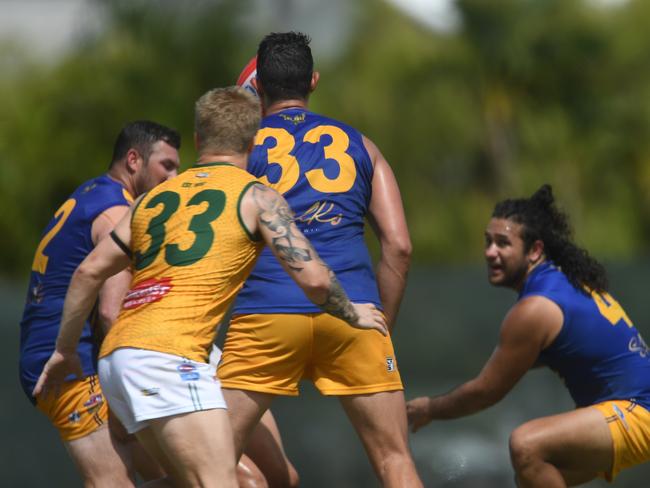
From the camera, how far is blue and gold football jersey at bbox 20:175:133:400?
16.0 feet

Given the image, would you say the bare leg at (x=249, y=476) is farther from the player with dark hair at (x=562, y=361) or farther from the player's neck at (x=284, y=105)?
the player's neck at (x=284, y=105)

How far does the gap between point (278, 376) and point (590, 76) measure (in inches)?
785

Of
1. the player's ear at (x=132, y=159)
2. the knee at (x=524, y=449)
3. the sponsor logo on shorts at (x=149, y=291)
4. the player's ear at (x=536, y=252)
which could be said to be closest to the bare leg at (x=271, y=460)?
the knee at (x=524, y=449)

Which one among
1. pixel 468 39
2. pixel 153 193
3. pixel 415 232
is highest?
pixel 468 39

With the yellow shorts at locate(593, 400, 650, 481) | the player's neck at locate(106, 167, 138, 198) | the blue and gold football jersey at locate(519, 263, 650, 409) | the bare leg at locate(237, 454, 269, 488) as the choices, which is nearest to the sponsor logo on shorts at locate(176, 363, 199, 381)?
the bare leg at locate(237, 454, 269, 488)

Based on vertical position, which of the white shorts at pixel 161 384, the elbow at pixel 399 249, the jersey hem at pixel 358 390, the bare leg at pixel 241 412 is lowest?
the bare leg at pixel 241 412

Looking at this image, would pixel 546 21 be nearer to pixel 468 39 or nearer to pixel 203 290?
pixel 468 39

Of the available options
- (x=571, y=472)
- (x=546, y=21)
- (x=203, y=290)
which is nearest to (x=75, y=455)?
Answer: (x=203, y=290)

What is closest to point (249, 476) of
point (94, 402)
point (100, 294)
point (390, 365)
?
point (94, 402)

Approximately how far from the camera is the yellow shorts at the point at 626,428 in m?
5.16

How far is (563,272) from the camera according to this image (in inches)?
214

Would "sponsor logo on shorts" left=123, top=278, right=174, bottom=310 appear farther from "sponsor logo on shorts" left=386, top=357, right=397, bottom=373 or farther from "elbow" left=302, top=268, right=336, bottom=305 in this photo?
"sponsor logo on shorts" left=386, top=357, right=397, bottom=373

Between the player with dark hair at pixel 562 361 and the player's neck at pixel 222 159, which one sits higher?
the player's neck at pixel 222 159

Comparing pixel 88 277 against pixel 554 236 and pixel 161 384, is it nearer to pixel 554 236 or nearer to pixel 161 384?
pixel 161 384
